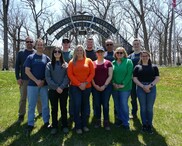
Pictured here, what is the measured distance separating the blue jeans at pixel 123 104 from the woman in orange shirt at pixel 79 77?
2.50 ft

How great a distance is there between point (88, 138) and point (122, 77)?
5.06 ft

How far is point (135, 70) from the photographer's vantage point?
602 centimetres

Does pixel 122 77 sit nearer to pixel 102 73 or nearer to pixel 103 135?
pixel 102 73

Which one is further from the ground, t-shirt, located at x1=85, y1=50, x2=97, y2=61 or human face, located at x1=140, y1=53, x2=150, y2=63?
t-shirt, located at x1=85, y1=50, x2=97, y2=61

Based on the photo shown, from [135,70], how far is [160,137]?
1.55 metres

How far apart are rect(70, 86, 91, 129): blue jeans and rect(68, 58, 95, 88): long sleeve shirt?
0.61ft

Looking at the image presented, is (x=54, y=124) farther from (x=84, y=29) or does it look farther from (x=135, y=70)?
(x=84, y=29)

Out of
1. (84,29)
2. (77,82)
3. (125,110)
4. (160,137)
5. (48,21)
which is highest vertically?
(48,21)

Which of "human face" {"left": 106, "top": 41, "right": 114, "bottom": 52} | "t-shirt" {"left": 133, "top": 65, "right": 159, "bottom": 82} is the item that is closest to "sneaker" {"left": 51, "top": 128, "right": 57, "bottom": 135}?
"t-shirt" {"left": 133, "top": 65, "right": 159, "bottom": 82}

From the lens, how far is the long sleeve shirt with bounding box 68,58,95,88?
18.7 feet

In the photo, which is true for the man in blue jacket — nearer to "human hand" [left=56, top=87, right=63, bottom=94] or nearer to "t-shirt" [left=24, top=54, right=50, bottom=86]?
"t-shirt" [left=24, top=54, right=50, bottom=86]

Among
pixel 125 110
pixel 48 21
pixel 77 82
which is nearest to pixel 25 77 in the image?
pixel 77 82

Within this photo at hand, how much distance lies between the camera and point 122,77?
6082 millimetres

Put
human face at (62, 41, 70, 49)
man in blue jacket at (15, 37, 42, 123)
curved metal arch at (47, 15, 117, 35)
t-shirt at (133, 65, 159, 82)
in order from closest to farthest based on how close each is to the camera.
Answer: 1. t-shirt at (133, 65, 159, 82)
2. human face at (62, 41, 70, 49)
3. man in blue jacket at (15, 37, 42, 123)
4. curved metal arch at (47, 15, 117, 35)
